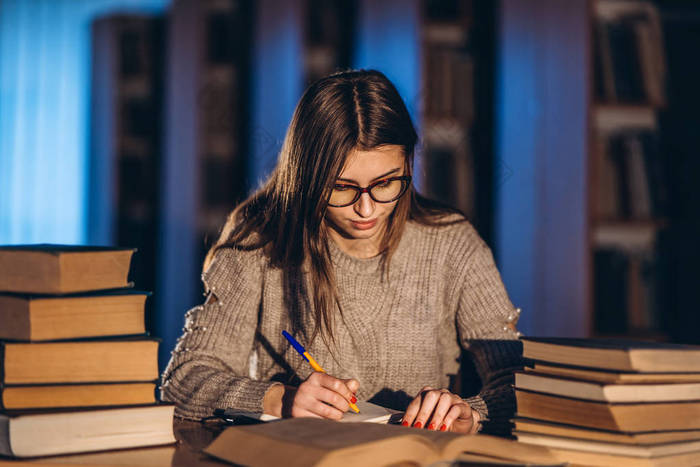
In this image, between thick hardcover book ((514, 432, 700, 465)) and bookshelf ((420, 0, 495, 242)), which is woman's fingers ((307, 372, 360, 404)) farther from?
bookshelf ((420, 0, 495, 242))

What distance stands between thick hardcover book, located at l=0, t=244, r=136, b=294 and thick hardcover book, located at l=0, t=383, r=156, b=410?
0.13 metres

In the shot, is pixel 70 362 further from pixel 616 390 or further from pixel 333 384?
pixel 616 390

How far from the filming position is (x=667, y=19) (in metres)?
3.16

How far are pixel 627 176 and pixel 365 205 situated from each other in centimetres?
208

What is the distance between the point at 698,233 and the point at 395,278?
201 cm

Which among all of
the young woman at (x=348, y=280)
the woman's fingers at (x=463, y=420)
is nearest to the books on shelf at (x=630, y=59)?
the young woman at (x=348, y=280)

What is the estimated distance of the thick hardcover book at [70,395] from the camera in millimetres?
936

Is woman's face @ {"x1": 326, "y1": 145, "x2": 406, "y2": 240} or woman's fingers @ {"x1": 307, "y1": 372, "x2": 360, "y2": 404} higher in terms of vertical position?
woman's face @ {"x1": 326, "y1": 145, "x2": 406, "y2": 240}

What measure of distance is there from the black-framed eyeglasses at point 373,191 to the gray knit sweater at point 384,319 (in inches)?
8.7

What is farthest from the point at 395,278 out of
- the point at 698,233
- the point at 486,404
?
the point at 698,233

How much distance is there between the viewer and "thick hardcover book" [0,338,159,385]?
0.93 meters

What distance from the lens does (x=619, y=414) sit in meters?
0.88

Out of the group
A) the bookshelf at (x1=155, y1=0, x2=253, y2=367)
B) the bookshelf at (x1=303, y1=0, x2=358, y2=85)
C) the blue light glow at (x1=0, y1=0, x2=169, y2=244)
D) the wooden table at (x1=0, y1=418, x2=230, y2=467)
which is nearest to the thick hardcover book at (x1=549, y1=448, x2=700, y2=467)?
the wooden table at (x1=0, y1=418, x2=230, y2=467)

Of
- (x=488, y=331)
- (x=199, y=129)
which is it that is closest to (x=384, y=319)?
(x=488, y=331)
